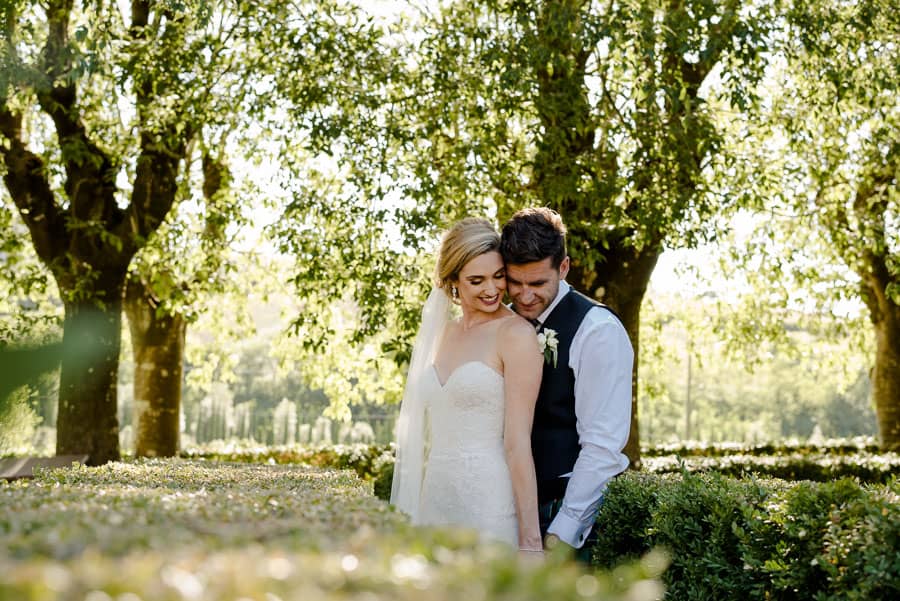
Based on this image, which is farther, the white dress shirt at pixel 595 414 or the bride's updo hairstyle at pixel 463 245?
the bride's updo hairstyle at pixel 463 245

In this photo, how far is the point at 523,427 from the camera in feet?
15.9

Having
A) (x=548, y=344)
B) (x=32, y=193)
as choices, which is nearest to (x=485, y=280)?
(x=548, y=344)

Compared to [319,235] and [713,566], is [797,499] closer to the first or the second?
[713,566]

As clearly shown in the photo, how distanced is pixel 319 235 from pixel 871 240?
798cm

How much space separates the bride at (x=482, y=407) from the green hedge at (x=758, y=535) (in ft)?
1.93

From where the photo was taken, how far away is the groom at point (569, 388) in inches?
191

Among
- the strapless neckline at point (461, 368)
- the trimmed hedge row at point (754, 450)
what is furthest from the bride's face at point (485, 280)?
the trimmed hedge row at point (754, 450)

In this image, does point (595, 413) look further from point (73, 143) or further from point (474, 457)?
point (73, 143)

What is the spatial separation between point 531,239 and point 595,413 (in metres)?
0.91

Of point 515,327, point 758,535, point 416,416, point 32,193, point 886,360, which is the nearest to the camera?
point 758,535

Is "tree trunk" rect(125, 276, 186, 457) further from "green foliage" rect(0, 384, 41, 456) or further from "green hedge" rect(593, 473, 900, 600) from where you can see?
"green hedge" rect(593, 473, 900, 600)

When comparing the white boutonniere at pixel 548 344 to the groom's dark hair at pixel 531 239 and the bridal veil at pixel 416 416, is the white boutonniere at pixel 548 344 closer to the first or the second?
the groom's dark hair at pixel 531 239

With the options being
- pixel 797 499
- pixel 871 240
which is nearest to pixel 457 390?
pixel 797 499

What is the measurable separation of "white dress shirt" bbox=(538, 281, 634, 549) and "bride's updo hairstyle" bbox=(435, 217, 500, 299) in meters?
0.64
